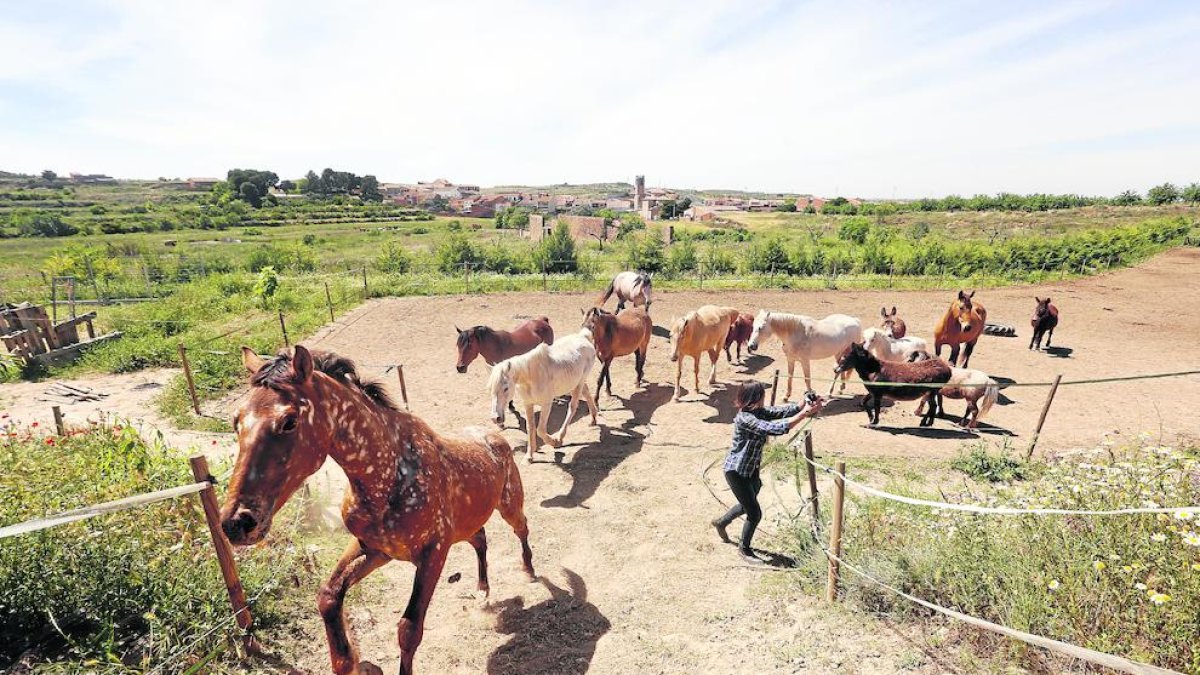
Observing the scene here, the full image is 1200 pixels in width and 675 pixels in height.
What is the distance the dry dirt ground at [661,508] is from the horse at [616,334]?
2.09ft

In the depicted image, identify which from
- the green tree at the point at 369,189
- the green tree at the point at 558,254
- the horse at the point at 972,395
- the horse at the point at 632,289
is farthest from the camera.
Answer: the green tree at the point at 369,189

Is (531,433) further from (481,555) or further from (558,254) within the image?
(558,254)

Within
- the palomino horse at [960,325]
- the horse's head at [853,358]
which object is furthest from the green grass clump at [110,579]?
the palomino horse at [960,325]

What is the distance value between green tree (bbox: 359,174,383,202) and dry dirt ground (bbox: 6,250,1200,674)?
120689mm

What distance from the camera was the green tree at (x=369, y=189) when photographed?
400 feet

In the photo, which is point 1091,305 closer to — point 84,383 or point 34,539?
point 34,539

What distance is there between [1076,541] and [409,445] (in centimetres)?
416

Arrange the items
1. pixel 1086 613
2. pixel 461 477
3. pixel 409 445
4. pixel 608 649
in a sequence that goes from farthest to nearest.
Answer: pixel 608 649 < pixel 461 477 < pixel 409 445 < pixel 1086 613

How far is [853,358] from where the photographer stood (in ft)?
27.5

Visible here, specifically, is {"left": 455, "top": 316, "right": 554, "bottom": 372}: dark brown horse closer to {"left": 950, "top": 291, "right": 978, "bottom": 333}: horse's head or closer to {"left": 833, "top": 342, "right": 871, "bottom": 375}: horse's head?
{"left": 833, "top": 342, "right": 871, "bottom": 375}: horse's head

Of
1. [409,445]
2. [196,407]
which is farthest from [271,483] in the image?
[196,407]

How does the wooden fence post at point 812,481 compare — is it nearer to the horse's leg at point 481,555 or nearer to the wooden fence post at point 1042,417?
the horse's leg at point 481,555

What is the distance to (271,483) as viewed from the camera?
2279mm

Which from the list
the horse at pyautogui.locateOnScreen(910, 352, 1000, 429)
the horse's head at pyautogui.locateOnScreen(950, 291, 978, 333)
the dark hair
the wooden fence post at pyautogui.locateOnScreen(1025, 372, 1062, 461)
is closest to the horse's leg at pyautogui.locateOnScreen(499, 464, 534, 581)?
the dark hair
